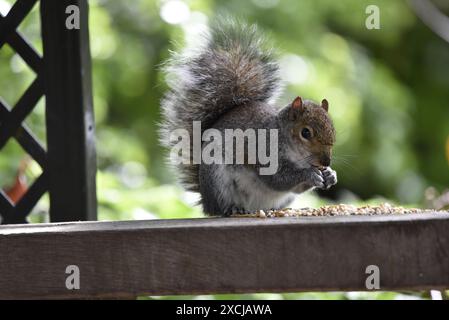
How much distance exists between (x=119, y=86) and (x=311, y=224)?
2.72 meters

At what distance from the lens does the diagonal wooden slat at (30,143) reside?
6.14ft

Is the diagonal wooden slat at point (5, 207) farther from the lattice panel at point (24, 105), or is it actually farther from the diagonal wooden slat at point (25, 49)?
the diagonal wooden slat at point (25, 49)

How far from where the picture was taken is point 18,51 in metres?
1.87

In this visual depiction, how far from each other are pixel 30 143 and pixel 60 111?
0.11m

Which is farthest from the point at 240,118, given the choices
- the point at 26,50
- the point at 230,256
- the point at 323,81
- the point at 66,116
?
the point at 323,81

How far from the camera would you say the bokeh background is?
11.4 feet

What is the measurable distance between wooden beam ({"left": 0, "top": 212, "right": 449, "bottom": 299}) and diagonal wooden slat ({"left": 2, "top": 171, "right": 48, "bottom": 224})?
50 centimetres

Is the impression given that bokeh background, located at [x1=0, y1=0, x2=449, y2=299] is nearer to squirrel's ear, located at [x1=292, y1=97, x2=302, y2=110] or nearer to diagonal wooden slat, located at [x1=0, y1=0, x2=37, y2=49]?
squirrel's ear, located at [x1=292, y1=97, x2=302, y2=110]

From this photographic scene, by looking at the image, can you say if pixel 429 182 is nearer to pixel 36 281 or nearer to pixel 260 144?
pixel 260 144

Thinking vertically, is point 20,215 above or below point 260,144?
below

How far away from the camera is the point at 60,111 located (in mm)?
1854

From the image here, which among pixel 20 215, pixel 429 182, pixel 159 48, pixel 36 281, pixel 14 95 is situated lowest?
pixel 36 281

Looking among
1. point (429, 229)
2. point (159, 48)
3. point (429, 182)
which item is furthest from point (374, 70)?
point (429, 229)

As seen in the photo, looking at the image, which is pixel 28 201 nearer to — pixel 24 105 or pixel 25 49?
pixel 24 105
